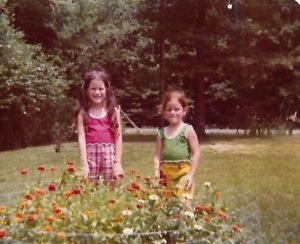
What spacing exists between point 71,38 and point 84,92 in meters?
0.42

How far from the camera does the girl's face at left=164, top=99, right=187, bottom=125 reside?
203 cm

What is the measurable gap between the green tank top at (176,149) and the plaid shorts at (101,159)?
7.2 inches

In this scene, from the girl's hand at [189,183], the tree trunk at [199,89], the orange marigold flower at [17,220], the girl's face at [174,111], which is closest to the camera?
the orange marigold flower at [17,220]

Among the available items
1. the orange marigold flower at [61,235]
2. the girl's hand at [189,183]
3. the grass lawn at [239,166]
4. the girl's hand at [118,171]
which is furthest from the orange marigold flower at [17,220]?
the grass lawn at [239,166]

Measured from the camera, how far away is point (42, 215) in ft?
4.64

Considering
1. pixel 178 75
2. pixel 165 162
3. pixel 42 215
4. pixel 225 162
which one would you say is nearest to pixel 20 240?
pixel 42 215

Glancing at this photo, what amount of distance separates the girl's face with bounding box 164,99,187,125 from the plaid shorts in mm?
216

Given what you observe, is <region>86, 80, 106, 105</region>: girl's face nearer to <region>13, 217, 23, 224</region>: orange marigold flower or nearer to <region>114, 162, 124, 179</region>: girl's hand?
<region>114, 162, 124, 179</region>: girl's hand

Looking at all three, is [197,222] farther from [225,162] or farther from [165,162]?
[225,162]

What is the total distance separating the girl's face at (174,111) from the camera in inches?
79.8

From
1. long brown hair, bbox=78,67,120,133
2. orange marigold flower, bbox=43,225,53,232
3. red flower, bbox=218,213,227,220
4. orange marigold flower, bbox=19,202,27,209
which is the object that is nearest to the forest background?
long brown hair, bbox=78,67,120,133

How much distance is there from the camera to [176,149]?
204 centimetres

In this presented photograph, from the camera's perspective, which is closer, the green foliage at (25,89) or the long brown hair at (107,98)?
the long brown hair at (107,98)

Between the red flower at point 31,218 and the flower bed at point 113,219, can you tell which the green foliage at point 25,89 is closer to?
the flower bed at point 113,219
